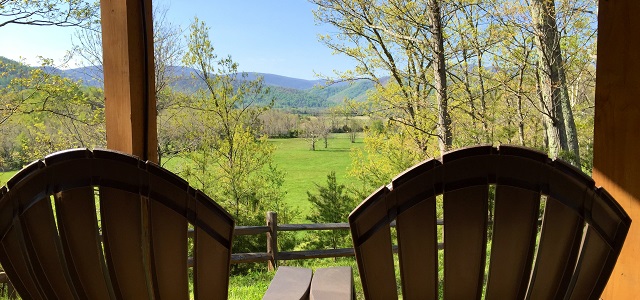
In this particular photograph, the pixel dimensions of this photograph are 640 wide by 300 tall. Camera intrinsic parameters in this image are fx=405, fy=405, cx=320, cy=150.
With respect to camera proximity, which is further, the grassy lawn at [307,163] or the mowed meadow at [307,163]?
the grassy lawn at [307,163]

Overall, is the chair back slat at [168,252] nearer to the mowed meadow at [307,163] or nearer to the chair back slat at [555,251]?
the chair back slat at [555,251]

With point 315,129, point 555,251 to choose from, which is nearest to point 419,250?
point 555,251

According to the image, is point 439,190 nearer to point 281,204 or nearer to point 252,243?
point 252,243

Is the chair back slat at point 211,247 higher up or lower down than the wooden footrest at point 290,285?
higher up

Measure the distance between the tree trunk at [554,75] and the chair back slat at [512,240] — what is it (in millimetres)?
6451

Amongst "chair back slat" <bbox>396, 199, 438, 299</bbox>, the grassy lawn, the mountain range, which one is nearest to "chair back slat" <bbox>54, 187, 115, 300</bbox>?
"chair back slat" <bbox>396, 199, 438, 299</bbox>

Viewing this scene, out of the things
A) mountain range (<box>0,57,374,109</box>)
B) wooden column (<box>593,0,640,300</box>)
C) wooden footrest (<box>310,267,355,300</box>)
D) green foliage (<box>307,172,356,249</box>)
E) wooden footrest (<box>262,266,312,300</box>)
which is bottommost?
green foliage (<box>307,172,356,249</box>)

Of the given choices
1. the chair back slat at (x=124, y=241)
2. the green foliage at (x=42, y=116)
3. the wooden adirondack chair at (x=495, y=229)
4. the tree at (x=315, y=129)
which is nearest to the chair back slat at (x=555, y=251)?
the wooden adirondack chair at (x=495, y=229)

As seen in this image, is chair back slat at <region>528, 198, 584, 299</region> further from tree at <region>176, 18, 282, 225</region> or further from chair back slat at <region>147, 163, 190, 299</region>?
tree at <region>176, 18, 282, 225</region>

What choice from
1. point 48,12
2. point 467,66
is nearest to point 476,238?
point 48,12

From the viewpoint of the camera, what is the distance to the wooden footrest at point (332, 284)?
840 mm

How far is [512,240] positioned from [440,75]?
300 inches

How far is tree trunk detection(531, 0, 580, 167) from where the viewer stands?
621 cm

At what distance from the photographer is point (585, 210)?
59 cm
